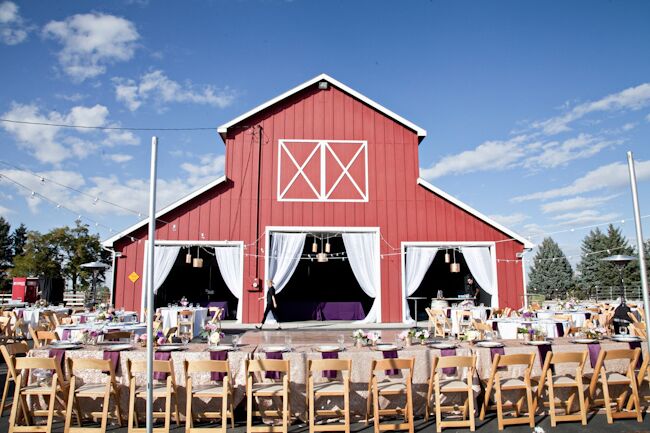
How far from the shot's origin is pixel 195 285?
20.3 m

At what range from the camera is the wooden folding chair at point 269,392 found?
15.8 ft

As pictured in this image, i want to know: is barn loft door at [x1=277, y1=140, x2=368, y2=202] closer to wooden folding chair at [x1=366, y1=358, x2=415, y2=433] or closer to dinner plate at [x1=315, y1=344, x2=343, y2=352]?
dinner plate at [x1=315, y1=344, x2=343, y2=352]

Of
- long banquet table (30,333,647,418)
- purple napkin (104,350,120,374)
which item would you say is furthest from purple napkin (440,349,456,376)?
purple napkin (104,350,120,374)

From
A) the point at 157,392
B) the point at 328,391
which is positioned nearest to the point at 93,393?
the point at 157,392

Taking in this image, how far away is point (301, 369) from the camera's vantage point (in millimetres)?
5441

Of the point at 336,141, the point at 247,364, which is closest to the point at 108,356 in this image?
the point at 247,364

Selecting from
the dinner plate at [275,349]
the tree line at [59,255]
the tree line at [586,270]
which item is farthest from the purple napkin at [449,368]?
the tree line at [586,270]

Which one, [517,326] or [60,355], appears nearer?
[60,355]

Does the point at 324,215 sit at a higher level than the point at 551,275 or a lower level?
higher

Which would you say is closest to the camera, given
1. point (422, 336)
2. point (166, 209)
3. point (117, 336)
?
point (422, 336)

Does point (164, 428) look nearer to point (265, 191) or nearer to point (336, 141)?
point (265, 191)

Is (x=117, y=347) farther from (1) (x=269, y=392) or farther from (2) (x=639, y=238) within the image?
(2) (x=639, y=238)

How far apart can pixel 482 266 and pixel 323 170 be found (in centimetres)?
593

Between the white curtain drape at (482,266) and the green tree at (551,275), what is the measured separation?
124 feet
